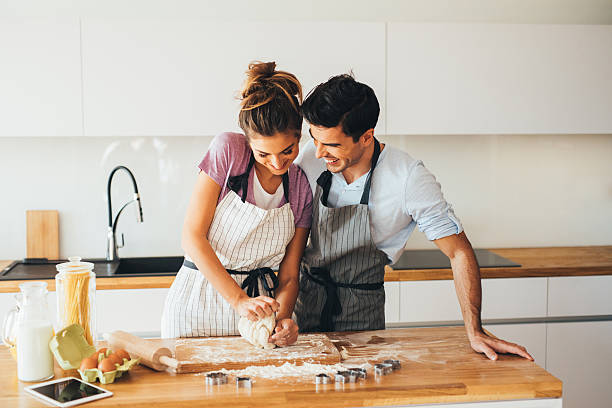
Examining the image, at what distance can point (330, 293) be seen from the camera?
2.04 metres

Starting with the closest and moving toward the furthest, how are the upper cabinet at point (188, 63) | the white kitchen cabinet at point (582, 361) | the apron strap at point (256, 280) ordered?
1. the apron strap at point (256, 280)
2. the upper cabinet at point (188, 63)
3. the white kitchen cabinet at point (582, 361)

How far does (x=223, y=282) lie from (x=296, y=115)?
1.64 feet

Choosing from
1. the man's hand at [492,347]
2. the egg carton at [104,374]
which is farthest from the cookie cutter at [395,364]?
the egg carton at [104,374]

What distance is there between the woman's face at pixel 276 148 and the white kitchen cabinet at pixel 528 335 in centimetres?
157

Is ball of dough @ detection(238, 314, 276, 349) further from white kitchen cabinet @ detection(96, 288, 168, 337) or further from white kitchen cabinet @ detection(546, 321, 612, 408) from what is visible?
white kitchen cabinet @ detection(546, 321, 612, 408)

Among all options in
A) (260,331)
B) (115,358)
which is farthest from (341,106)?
(115,358)

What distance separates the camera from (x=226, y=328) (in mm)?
1945

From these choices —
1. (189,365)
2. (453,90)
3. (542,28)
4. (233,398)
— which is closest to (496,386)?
(233,398)

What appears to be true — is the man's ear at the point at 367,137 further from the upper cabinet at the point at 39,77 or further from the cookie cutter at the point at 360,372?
the upper cabinet at the point at 39,77

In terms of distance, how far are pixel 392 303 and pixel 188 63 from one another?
138 centimetres

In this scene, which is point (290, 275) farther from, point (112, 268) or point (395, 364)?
point (112, 268)

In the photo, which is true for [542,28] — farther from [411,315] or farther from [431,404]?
[431,404]

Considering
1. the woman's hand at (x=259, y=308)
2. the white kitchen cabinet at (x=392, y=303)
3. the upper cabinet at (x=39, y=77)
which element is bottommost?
the white kitchen cabinet at (x=392, y=303)

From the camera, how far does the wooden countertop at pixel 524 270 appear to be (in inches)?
105
